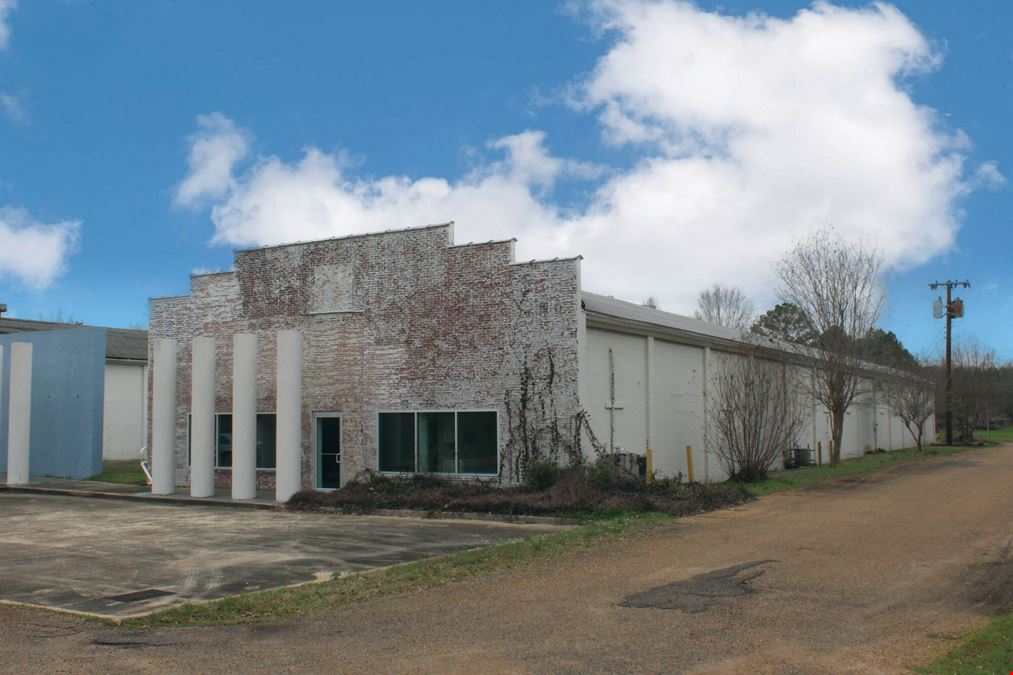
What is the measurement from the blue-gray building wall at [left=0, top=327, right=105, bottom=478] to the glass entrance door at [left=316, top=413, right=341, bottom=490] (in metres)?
10.2

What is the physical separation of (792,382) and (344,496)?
1553 centimetres

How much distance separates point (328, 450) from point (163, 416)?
422cm

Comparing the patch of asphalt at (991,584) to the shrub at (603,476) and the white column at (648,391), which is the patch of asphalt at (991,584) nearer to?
the shrub at (603,476)

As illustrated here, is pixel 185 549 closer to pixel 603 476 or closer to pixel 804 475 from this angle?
pixel 603 476

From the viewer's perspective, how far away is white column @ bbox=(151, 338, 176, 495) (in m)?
23.5

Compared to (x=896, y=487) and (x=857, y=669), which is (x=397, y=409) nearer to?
(x=896, y=487)

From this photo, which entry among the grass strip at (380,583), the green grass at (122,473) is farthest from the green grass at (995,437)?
the grass strip at (380,583)

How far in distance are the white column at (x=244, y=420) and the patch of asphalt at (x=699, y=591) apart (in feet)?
44.3

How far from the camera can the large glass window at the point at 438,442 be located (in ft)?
69.8

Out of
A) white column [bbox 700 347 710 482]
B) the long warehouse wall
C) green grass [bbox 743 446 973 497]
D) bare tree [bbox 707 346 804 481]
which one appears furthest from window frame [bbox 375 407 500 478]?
white column [bbox 700 347 710 482]

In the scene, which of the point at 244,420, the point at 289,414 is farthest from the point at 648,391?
the point at 244,420

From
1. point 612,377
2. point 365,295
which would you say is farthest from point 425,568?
point 365,295

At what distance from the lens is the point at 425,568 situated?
40.0ft

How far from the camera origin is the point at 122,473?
30.7 meters
